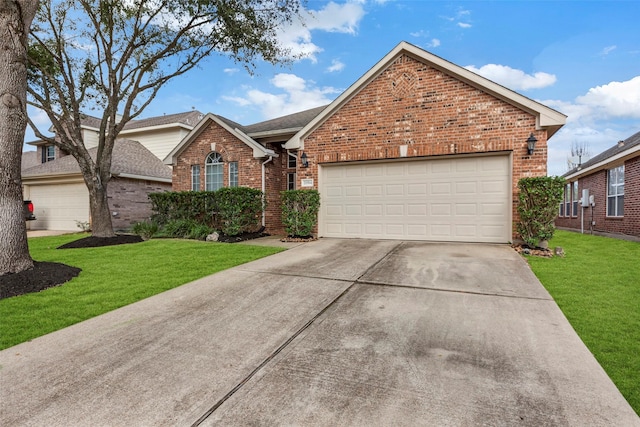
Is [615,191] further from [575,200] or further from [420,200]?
[420,200]

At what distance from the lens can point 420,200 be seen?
8531 mm

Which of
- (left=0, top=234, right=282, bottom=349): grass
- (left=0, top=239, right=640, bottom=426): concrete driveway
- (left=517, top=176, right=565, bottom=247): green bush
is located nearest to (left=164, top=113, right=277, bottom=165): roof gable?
(left=0, top=234, right=282, bottom=349): grass

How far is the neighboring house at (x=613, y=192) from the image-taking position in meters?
10.6

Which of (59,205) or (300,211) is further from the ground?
(59,205)

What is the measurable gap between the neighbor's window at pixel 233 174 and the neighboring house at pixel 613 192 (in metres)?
13.6

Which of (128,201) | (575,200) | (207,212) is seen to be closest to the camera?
(207,212)

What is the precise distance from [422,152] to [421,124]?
0.79 metres

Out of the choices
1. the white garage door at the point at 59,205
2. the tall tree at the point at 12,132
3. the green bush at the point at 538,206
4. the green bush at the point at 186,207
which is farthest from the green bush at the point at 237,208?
the white garage door at the point at 59,205

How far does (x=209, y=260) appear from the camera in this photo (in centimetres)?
650

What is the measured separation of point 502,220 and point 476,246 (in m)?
1.08

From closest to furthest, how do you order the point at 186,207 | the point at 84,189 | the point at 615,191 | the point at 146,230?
1. the point at 146,230
2. the point at 186,207
3. the point at 615,191
4. the point at 84,189

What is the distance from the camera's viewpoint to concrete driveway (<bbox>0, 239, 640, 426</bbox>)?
188cm

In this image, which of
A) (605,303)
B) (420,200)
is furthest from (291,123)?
(605,303)

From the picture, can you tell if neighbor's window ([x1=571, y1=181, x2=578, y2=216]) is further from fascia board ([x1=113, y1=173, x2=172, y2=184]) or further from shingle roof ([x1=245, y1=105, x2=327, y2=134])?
fascia board ([x1=113, y1=173, x2=172, y2=184])
